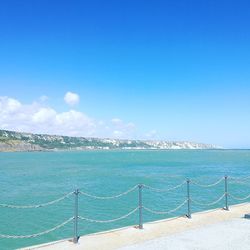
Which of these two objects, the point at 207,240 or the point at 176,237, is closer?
the point at 207,240

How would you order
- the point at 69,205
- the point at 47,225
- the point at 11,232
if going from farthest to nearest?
the point at 69,205
the point at 47,225
the point at 11,232

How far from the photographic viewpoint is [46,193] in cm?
3416

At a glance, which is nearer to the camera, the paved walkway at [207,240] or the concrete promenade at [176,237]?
the paved walkway at [207,240]

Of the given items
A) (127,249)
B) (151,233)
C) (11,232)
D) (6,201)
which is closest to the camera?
(127,249)

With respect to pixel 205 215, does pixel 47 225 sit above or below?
below

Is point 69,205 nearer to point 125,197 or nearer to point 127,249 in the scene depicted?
point 125,197

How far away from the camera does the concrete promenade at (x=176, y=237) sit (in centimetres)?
836

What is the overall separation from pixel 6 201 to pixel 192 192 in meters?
16.5

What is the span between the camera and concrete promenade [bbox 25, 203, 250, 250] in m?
8.36

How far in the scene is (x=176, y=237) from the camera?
9039 millimetres

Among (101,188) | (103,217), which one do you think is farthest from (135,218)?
(101,188)

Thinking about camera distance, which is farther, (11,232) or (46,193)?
(46,193)

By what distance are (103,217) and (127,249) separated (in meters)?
13.5

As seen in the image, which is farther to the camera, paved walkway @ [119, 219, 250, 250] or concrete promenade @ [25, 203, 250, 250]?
concrete promenade @ [25, 203, 250, 250]
